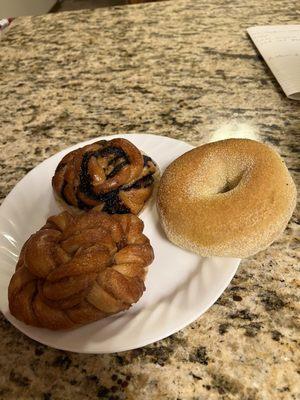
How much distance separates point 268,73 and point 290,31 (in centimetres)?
20

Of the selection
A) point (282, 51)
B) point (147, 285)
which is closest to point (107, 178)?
point (147, 285)

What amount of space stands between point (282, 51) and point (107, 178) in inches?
26.7

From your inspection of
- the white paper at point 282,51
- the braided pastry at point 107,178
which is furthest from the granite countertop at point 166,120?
the braided pastry at point 107,178

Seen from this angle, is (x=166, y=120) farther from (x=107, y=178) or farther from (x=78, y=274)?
(x=78, y=274)

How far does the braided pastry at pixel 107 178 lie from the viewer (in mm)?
675

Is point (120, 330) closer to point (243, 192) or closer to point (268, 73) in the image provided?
point (243, 192)

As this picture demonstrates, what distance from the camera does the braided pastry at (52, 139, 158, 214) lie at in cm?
67

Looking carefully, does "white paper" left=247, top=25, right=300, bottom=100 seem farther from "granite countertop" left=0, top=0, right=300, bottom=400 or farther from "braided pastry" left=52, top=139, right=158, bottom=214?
"braided pastry" left=52, top=139, right=158, bottom=214

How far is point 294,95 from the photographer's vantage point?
3.04 ft

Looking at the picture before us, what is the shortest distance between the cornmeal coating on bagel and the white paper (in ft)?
1.16

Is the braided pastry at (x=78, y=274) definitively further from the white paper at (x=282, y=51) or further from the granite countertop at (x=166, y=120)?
the white paper at (x=282, y=51)

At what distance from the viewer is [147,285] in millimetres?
608

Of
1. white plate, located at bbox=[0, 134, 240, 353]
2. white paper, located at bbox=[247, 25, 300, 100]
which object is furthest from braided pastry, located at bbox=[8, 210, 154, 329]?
white paper, located at bbox=[247, 25, 300, 100]

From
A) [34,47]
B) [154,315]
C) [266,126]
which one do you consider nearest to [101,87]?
[34,47]
